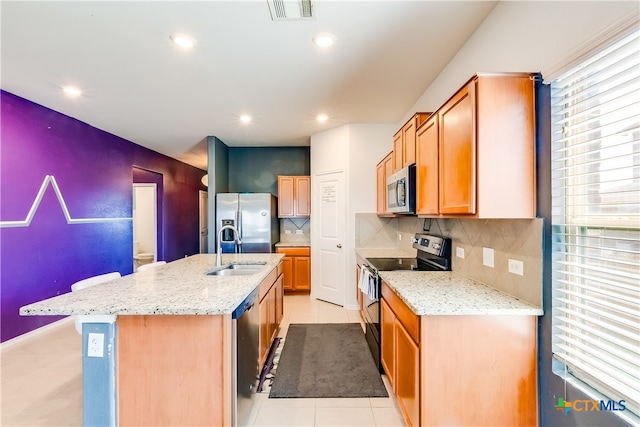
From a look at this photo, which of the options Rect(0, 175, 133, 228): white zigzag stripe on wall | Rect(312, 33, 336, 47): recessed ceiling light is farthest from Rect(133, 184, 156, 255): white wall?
Rect(312, 33, 336, 47): recessed ceiling light

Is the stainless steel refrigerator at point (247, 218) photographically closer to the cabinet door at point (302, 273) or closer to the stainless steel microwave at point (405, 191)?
the cabinet door at point (302, 273)

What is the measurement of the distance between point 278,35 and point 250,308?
1.97m

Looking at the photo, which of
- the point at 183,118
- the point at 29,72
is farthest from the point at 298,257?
the point at 29,72

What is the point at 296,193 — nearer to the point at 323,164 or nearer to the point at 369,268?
the point at 323,164

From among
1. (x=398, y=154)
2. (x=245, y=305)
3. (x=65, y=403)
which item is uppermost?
(x=398, y=154)

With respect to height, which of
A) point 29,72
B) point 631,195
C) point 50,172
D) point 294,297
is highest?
point 29,72

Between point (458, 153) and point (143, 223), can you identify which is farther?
point (143, 223)

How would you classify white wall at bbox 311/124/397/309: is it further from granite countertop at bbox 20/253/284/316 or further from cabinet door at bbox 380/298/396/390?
granite countertop at bbox 20/253/284/316

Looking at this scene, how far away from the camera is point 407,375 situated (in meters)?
1.64

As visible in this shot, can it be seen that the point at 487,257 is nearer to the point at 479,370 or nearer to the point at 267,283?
the point at 479,370

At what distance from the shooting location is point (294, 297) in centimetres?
487

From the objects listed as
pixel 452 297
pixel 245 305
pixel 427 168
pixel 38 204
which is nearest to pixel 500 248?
pixel 452 297

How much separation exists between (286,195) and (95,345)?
398 cm

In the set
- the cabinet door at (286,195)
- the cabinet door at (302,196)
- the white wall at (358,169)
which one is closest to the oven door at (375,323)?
the white wall at (358,169)
